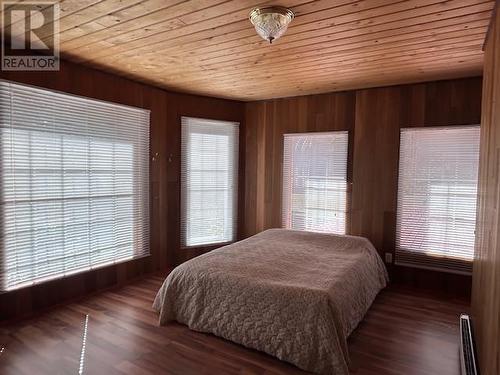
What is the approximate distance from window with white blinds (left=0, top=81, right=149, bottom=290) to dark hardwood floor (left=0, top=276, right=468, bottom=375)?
19.9 inches

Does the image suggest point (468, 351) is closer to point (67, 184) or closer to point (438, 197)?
point (438, 197)

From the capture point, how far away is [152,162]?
154 inches

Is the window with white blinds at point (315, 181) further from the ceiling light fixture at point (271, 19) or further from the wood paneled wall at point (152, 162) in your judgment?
the ceiling light fixture at point (271, 19)

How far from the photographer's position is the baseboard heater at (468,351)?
1.79m

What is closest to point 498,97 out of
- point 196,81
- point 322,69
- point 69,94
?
point 322,69

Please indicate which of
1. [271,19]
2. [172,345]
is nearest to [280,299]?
[172,345]

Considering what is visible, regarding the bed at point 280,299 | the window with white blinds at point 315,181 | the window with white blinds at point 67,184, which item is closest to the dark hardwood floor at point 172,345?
the bed at point 280,299

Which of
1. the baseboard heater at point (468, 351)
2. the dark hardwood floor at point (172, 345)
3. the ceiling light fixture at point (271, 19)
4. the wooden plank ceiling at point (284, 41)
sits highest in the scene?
the wooden plank ceiling at point (284, 41)

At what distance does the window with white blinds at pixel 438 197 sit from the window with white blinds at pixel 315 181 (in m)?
0.70

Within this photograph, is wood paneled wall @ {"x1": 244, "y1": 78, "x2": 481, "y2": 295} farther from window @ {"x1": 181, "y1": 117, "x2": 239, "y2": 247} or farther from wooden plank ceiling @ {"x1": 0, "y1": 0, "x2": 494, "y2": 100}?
window @ {"x1": 181, "y1": 117, "x2": 239, "y2": 247}

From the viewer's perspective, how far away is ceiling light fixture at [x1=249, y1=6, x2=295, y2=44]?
1910 millimetres

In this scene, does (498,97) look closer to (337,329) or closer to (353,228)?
(337,329)

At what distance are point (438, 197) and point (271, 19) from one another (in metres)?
2.73

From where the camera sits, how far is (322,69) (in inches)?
123
